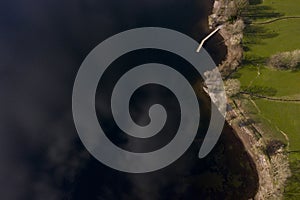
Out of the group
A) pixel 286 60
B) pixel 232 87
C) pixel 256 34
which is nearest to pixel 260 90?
pixel 232 87

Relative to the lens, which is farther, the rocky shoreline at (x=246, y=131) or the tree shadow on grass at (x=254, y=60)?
the tree shadow on grass at (x=254, y=60)

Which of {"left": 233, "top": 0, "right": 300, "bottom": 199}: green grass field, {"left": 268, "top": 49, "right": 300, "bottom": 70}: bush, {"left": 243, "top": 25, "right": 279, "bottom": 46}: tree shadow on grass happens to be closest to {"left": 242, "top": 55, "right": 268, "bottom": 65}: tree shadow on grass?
{"left": 233, "top": 0, "right": 300, "bottom": 199}: green grass field

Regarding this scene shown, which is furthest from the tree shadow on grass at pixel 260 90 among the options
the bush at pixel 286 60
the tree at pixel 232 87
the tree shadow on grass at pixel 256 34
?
the tree shadow on grass at pixel 256 34

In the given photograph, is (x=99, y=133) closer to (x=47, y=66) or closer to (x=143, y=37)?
(x=47, y=66)

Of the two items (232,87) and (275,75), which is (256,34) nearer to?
(275,75)

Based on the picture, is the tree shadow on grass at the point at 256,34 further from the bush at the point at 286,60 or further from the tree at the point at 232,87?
the tree at the point at 232,87

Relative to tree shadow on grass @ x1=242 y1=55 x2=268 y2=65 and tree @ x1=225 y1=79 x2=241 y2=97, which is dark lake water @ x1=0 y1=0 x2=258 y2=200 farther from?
tree shadow on grass @ x1=242 y1=55 x2=268 y2=65

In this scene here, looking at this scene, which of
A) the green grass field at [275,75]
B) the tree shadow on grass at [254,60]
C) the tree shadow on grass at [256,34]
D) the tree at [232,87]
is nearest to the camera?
the green grass field at [275,75]
